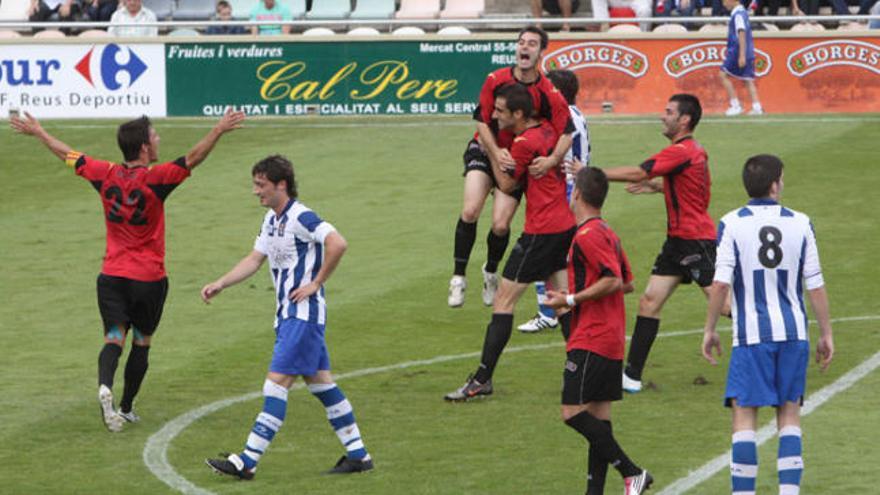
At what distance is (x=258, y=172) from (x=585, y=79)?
17.7 meters

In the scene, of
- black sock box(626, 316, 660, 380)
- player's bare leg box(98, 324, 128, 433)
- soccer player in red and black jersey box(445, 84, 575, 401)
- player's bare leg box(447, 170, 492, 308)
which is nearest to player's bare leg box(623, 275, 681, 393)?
black sock box(626, 316, 660, 380)

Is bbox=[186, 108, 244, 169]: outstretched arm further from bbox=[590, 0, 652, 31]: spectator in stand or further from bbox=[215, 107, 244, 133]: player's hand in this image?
bbox=[590, 0, 652, 31]: spectator in stand

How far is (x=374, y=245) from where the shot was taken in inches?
795

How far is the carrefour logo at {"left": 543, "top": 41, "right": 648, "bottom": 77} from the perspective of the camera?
28.0m

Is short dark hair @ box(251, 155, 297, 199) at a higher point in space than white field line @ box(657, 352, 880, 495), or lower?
higher

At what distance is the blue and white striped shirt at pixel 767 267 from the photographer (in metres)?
9.49

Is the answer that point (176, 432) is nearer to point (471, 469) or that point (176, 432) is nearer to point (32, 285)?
point (471, 469)

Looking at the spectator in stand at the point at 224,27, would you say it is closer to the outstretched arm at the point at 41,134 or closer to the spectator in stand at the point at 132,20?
the spectator in stand at the point at 132,20

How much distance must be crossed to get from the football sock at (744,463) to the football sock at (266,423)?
2.90 meters

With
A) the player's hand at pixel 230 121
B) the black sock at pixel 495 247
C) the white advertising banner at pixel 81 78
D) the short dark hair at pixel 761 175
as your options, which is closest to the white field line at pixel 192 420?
the black sock at pixel 495 247

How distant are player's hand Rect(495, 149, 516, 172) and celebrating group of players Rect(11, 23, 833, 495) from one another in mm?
11

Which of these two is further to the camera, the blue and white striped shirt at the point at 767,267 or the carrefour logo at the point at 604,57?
the carrefour logo at the point at 604,57

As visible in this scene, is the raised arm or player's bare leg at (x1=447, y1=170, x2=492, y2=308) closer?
the raised arm

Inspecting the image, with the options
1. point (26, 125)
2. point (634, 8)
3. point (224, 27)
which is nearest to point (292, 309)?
point (26, 125)
